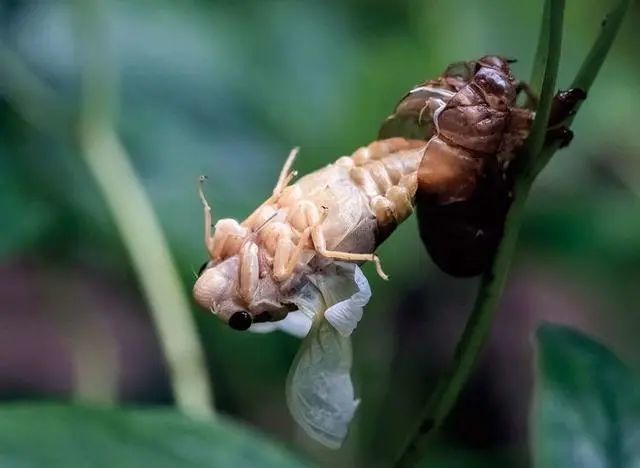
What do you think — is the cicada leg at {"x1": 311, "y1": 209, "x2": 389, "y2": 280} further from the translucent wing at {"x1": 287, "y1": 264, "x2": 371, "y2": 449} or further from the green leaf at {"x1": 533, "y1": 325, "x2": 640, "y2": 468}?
the green leaf at {"x1": 533, "y1": 325, "x2": 640, "y2": 468}

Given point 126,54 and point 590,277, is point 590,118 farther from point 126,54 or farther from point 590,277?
point 126,54

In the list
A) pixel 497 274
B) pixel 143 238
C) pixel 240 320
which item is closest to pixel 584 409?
pixel 497 274

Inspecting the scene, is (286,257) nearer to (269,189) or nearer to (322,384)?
(322,384)

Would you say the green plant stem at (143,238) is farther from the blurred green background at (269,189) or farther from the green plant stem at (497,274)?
the green plant stem at (497,274)

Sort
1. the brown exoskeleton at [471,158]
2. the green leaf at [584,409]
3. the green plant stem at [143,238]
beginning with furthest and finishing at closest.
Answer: the green plant stem at [143,238], the green leaf at [584,409], the brown exoskeleton at [471,158]

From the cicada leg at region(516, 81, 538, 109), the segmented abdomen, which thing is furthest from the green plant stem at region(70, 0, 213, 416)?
the cicada leg at region(516, 81, 538, 109)

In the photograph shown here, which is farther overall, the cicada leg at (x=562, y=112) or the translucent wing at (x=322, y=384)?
the translucent wing at (x=322, y=384)

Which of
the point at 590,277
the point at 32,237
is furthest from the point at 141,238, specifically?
the point at 590,277

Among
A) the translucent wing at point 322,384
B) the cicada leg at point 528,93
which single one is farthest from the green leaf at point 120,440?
the cicada leg at point 528,93

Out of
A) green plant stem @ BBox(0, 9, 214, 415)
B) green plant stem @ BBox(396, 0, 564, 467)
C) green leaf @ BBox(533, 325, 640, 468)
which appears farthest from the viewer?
green plant stem @ BBox(0, 9, 214, 415)
